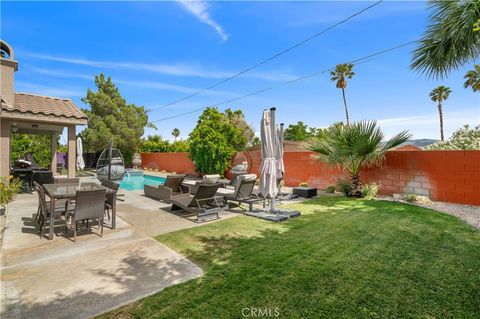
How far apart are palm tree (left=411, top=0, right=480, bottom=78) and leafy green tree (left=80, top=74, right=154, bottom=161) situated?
89.2ft

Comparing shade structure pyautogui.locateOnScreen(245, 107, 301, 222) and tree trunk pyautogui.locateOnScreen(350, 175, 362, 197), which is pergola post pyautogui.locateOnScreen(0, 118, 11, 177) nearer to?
shade structure pyautogui.locateOnScreen(245, 107, 301, 222)

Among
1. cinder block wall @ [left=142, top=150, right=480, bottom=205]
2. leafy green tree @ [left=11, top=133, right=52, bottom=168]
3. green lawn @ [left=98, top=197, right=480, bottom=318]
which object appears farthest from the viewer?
leafy green tree @ [left=11, top=133, right=52, bottom=168]

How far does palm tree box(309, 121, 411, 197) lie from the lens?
977 centimetres

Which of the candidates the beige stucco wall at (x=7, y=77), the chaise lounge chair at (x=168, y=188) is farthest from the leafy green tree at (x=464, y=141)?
the beige stucco wall at (x=7, y=77)

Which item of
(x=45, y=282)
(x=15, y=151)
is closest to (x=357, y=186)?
(x=45, y=282)

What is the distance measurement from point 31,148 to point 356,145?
2212 cm

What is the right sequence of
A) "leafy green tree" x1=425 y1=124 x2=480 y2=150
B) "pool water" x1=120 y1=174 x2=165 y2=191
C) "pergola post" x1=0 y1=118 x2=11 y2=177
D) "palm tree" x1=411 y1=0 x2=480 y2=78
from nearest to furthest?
1. "palm tree" x1=411 y1=0 x2=480 y2=78
2. "pergola post" x1=0 y1=118 x2=11 y2=177
3. "leafy green tree" x1=425 y1=124 x2=480 y2=150
4. "pool water" x1=120 y1=174 x2=165 y2=191

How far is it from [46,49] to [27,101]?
8.06m

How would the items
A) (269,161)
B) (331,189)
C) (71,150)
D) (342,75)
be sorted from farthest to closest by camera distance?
1. (342,75)
2. (331,189)
3. (71,150)
4. (269,161)

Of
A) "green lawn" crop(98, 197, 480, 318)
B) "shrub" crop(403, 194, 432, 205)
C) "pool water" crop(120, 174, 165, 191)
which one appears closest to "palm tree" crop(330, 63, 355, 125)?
"pool water" crop(120, 174, 165, 191)

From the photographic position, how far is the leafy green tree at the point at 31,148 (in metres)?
17.0

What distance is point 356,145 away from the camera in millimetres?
9820

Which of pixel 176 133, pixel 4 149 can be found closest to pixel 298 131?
pixel 176 133

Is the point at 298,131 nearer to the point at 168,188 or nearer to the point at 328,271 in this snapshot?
the point at 168,188
